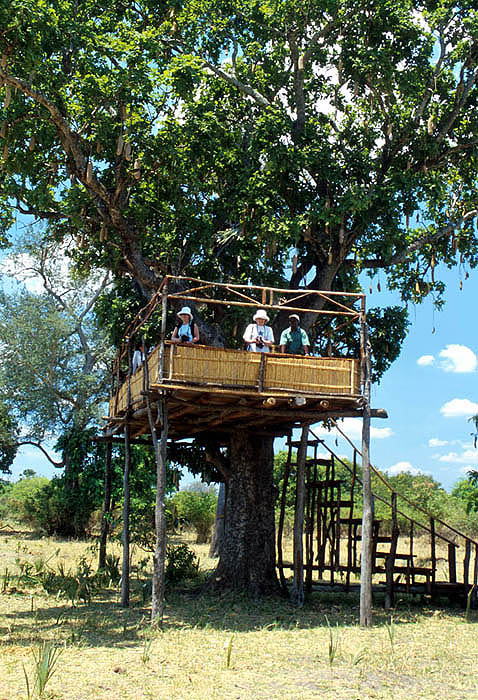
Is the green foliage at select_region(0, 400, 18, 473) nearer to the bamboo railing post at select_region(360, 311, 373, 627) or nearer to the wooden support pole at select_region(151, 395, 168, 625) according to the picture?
the wooden support pole at select_region(151, 395, 168, 625)

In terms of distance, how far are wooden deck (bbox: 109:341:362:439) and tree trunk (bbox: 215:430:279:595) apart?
11.0ft

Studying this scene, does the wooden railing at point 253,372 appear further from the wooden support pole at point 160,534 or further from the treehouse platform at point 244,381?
the wooden support pole at point 160,534

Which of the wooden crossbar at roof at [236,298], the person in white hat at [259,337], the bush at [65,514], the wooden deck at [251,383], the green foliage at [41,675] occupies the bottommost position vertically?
the green foliage at [41,675]

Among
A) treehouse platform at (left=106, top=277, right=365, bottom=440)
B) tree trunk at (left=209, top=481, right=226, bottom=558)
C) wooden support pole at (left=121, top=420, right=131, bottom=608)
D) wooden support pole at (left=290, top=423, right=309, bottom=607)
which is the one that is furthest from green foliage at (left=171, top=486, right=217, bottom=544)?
treehouse platform at (left=106, top=277, right=365, bottom=440)

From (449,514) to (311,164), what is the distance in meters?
23.9

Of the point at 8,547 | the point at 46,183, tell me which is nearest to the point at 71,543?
the point at 8,547

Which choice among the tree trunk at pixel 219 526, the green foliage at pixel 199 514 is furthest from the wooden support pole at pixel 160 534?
the green foliage at pixel 199 514

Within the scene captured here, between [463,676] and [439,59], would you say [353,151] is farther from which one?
[463,676]

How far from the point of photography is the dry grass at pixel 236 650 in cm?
858

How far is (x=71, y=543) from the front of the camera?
86.4 feet

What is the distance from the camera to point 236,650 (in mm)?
10438

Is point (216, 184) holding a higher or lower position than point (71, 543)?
higher

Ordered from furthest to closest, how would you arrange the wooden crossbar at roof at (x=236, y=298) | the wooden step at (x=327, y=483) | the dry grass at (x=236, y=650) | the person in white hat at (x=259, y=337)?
the wooden step at (x=327, y=483) → the wooden crossbar at roof at (x=236, y=298) → the person in white hat at (x=259, y=337) → the dry grass at (x=236, y=650)

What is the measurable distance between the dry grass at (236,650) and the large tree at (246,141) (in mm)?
2883
